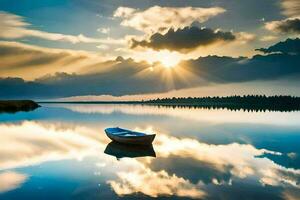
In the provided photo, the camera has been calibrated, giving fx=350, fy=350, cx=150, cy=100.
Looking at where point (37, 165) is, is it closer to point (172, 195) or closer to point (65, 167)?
point (65, 167)

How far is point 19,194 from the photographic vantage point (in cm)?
Result: 1736

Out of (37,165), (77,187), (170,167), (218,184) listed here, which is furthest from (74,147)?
(218,184)

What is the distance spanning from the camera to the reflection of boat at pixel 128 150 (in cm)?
2986

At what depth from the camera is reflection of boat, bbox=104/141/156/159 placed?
98.0 ft

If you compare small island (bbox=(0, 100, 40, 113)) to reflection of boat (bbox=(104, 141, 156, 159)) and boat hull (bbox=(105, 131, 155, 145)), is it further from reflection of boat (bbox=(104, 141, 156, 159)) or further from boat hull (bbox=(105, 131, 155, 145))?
boat hull (bbox=(105, 131, 155, 145))

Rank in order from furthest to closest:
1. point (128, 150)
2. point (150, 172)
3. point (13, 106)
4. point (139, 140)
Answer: point (13, 106), point (139, 140), point (128, 150), point (150, 172)

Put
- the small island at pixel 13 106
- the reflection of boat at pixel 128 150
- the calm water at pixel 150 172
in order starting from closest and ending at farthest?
the calm water at pixel 150 172 → the reflection of boat at pixel 128 150 → the small island at pixel 13 106

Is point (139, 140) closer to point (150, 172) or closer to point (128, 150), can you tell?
point (128, 150)

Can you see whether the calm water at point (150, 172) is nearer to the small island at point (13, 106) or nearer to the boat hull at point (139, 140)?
the boat hull at point (139, 140)

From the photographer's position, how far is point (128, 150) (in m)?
32.5

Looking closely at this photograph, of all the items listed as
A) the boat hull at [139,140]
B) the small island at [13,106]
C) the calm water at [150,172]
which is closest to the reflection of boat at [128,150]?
the calm water at [150,172]

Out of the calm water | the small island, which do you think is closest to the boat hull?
the calm water

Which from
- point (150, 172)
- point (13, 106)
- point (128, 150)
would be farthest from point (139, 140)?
point (13, 106)

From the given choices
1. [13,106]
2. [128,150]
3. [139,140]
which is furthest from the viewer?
[13,106]
